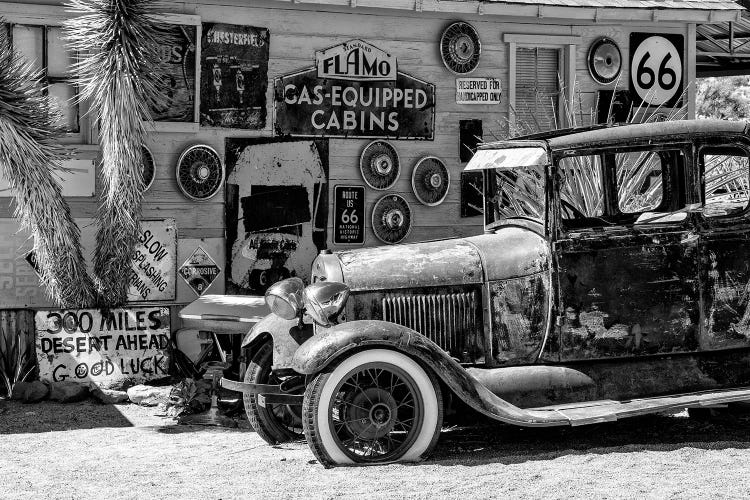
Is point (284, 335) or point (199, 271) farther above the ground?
point (199, 271)

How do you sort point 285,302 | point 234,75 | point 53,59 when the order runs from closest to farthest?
point 285,302, point 53,59, point 234,75

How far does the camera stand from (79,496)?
5574 mm

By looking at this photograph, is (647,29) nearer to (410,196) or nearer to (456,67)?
(456,67)

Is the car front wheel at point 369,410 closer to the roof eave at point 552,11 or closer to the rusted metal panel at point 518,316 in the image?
the rusted metal panel at point 518,316

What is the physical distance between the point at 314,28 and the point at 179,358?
3391 mm

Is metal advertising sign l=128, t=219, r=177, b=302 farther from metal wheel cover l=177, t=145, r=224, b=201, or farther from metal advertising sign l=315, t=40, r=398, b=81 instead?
metal advertising sign l=315, t=40, r=398, b=81

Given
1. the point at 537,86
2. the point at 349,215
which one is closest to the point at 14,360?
the point at 349,215

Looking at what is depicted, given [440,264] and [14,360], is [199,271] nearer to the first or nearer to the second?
[14,360]

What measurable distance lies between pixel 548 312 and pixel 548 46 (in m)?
5.50

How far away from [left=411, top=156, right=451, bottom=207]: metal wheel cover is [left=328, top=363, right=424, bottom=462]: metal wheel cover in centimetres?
476

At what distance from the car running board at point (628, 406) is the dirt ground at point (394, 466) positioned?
221 millimetres

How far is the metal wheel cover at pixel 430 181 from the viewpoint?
11.0 meters

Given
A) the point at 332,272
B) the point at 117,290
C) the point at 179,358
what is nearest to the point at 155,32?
the point at 117,290

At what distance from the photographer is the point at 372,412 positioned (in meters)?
6.30
